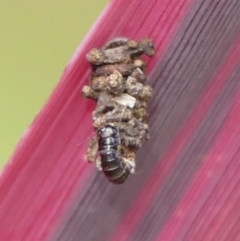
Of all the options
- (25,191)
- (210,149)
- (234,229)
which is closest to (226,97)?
(210,149)

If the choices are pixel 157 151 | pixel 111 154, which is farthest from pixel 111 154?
pixel 157 151

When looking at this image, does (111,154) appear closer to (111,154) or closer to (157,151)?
(111,154)

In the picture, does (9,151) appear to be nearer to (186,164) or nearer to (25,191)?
(25,191)

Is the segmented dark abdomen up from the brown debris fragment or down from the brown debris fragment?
down

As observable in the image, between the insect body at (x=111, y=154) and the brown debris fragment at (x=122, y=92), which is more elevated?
the brown debris fragment at (x=122, y=92)

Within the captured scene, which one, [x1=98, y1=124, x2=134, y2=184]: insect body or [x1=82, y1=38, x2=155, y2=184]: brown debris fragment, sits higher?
[x1=82, y1=38, x2=155, y2=184]: brown debris fragment
